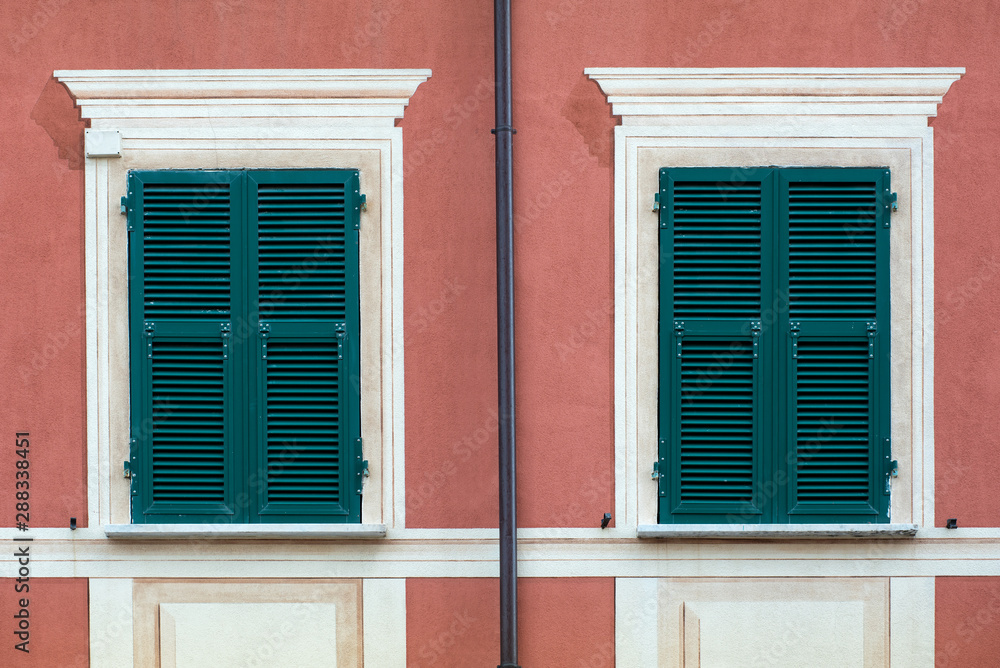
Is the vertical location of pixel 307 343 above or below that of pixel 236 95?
below

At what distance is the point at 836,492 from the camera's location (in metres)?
5.27

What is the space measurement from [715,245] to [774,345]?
2.08 ft

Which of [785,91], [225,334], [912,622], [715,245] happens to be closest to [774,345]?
[715,245]

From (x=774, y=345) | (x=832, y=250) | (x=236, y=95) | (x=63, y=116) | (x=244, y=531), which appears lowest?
(x=244, y=531)

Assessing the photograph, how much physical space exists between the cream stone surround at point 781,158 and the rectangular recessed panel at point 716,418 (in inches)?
7.7

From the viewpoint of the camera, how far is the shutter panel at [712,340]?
527 cm

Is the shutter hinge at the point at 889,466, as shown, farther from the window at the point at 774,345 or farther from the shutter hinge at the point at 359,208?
the shutter hinge at the point at 359,208

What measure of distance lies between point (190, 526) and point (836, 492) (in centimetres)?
351

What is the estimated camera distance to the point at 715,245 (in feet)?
17.4

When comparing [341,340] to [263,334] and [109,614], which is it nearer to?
[263,334]

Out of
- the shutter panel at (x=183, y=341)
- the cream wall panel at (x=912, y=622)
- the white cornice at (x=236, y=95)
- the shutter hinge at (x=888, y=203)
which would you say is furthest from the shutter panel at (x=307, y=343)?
the cream wall panel at (x=912, y=622)

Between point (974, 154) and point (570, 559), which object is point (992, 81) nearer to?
point (974, 154)

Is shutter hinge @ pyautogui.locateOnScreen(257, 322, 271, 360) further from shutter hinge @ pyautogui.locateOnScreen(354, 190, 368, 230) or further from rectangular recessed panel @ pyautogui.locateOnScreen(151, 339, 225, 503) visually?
shutter hinge @ pyautogui.locateOnScreen(354, 190, 368, 230)

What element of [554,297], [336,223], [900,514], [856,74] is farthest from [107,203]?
[900,514]
